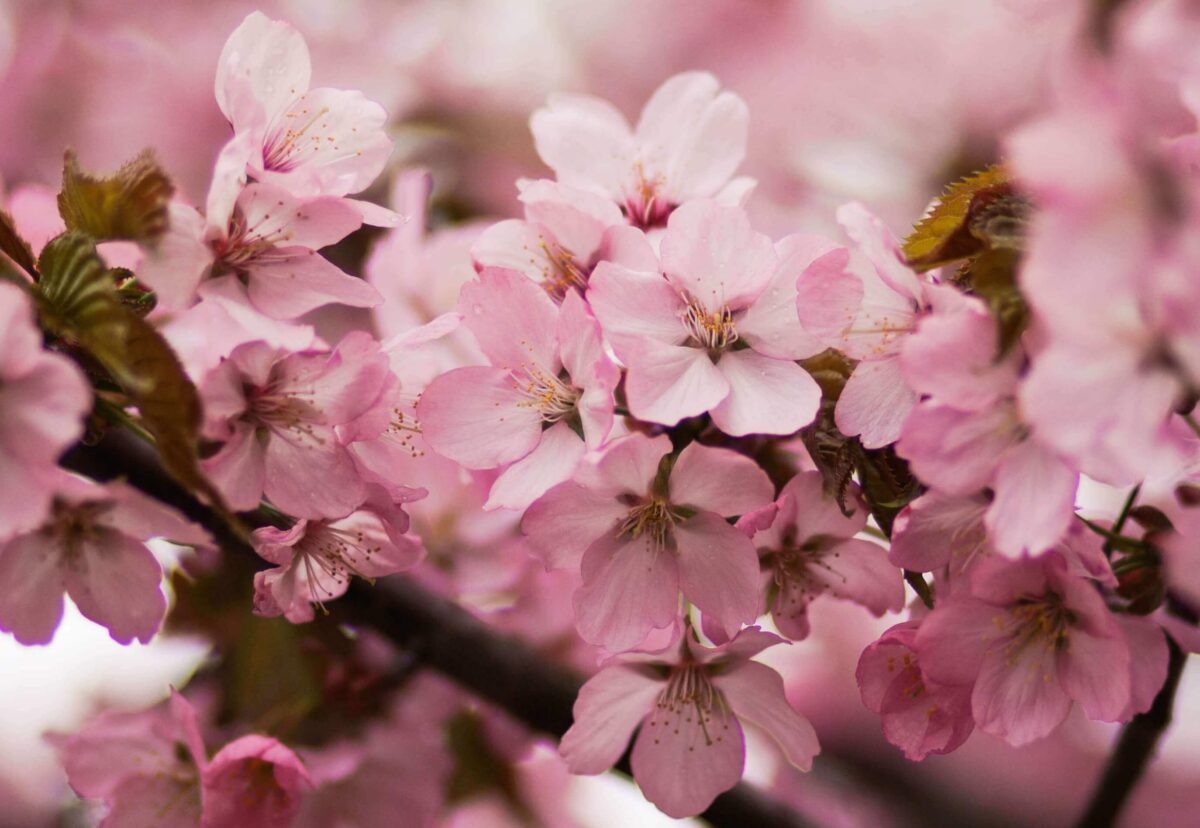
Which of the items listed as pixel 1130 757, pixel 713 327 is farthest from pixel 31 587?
pixel 1130 757

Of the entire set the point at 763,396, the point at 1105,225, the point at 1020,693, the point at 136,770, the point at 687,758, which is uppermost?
the point at 1105,225

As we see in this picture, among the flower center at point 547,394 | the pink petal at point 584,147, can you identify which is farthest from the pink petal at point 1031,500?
the pink petal at point 584,147

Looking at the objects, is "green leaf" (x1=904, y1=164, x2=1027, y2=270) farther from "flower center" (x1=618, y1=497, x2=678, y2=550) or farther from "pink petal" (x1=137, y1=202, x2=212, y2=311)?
"pink petal" (x1=137, y1=202, x2=212, y2=311)

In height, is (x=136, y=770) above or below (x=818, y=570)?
below

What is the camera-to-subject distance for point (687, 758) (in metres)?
0.60

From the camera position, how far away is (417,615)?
0.77 metres

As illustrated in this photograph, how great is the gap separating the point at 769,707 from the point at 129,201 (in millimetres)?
400

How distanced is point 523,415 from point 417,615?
0.90ft

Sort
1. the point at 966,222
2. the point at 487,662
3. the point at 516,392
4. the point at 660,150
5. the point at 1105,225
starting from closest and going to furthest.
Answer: the point at 1105,225 → the point at 966,222 → the point at 516,392 → the point at 660,150 → the point at 487,662

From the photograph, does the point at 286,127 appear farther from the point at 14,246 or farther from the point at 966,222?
the point at 966,222

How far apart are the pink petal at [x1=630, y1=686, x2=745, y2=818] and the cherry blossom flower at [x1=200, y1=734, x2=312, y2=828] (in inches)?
8.0

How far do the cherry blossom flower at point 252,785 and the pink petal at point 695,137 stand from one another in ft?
1.30

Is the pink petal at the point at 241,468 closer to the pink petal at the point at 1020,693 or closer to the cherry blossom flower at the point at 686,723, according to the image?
the cherry blossom flower at the point at 686,723

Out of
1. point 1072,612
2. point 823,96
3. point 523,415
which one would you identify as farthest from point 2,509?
point 823,96
